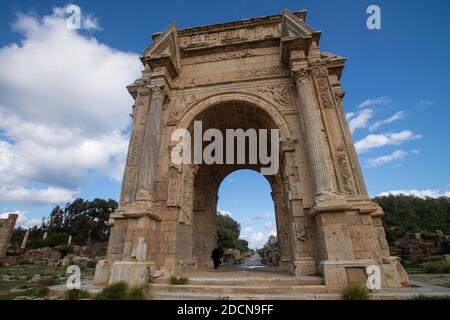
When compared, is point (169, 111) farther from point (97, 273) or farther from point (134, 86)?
point (97, 273)

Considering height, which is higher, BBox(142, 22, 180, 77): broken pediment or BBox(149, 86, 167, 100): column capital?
BBox(142, 22, 180, 77): broken pediment

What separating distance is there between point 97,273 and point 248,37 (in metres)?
10.8

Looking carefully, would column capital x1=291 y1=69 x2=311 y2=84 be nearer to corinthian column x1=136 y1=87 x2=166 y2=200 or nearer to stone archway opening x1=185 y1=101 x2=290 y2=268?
stone archway opening x1=185 y1=101 x2=290 y2=268

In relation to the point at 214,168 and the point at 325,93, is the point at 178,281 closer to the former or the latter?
the point at 325,93

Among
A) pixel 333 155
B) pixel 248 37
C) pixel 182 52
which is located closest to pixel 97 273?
pixel 333 155

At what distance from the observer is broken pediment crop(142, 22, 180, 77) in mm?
9031

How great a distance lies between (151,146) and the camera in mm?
7855

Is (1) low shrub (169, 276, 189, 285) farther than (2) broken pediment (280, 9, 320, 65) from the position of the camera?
No

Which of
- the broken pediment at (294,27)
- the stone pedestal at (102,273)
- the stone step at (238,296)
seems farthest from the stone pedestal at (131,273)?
the broken pediment at (294,27)

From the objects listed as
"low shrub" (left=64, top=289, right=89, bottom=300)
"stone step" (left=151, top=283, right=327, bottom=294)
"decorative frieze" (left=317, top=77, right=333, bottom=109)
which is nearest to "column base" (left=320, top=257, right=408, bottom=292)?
"stone step" (left=151, top=283, right=327, bottom=294)

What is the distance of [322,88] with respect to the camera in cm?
851

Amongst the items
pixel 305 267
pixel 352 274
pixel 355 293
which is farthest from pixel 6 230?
pixel 355 293

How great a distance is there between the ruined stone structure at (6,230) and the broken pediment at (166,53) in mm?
35034

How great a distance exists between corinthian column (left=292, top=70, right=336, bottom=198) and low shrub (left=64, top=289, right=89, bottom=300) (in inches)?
249
